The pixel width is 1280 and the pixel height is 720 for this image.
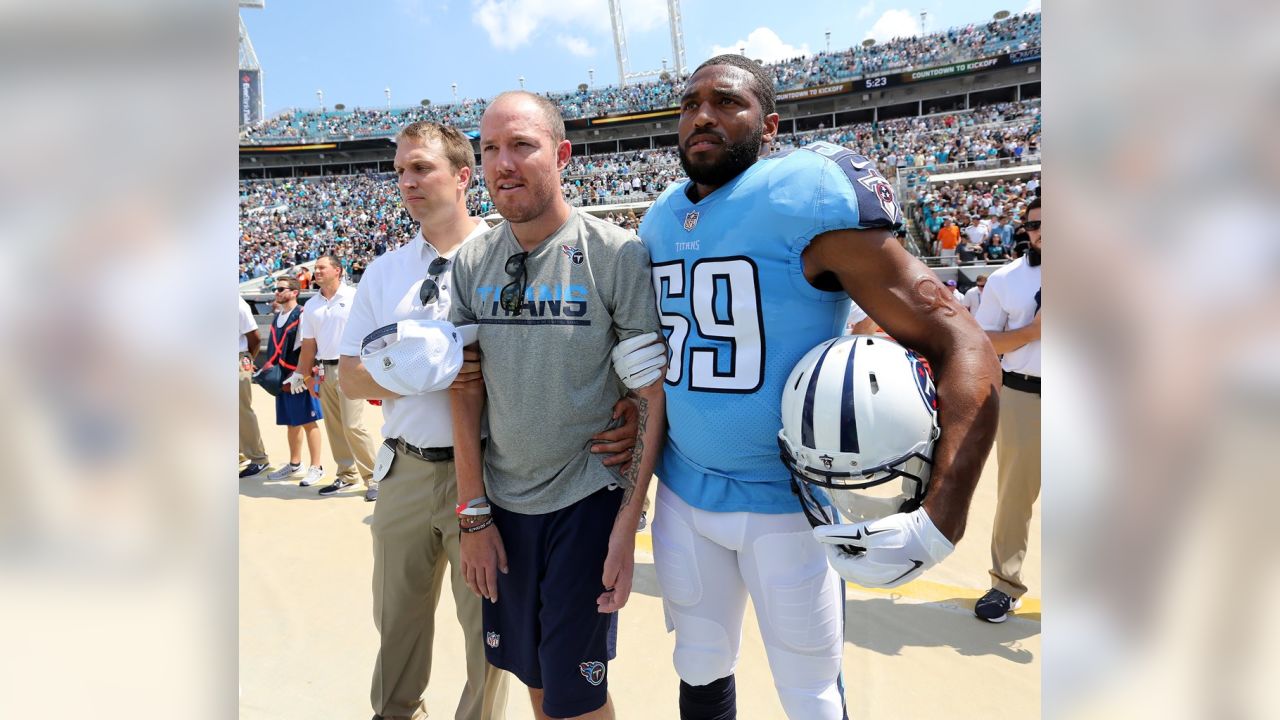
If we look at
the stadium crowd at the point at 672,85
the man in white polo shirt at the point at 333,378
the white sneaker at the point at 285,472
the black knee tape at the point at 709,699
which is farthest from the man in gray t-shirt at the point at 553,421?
the stadium crowd at the point at 672,85

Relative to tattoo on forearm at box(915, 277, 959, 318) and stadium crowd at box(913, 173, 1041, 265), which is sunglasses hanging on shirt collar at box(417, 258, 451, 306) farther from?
stadium crowd at box(913, 173, 1041, 265)

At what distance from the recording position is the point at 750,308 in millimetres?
1833

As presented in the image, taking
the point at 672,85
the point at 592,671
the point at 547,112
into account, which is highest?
the point at 672,85

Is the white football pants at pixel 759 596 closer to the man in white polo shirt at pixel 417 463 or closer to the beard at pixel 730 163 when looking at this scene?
the man in white polo shirt at pixel 417 463

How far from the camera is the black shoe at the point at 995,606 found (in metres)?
3.49

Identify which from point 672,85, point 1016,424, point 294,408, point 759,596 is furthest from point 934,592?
point 672,85

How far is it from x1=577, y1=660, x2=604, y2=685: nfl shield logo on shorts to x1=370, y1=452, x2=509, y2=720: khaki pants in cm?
55

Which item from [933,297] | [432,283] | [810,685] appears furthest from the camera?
[432,283]

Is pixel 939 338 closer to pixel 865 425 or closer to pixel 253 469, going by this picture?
pixel 865 425

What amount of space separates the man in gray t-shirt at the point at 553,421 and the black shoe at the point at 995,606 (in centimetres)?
244

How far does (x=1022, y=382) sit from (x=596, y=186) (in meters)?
39.1

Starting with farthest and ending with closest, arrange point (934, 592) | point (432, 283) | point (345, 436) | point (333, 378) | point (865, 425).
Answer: point (333, 378) < point (345, 436) < point (934, 592) < point (432, 283) < point (865, 425)
